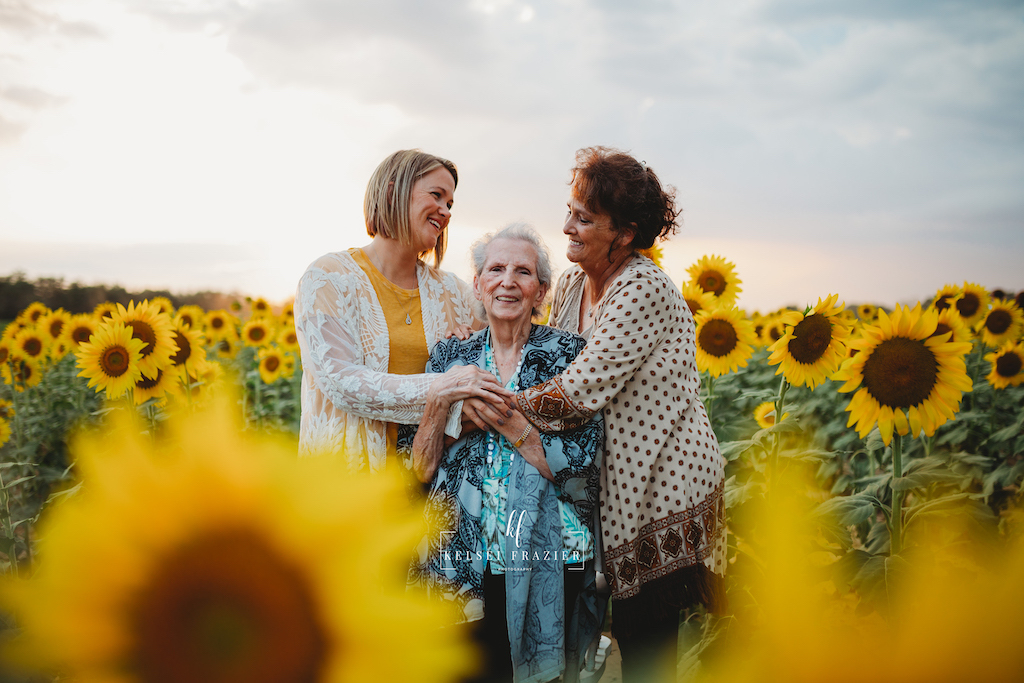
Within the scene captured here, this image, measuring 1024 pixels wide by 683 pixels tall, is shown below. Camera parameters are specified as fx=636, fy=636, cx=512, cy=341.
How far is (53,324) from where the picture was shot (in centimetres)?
695

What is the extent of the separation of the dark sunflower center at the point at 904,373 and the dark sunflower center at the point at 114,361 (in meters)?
3.82

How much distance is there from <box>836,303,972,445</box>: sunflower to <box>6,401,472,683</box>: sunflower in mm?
2719

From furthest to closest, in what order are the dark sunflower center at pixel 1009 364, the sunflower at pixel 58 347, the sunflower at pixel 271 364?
the sunflower at pixel 271 364 → the sunflower at pixel 58 347 → the dark sunflower center at pixel 1009 364

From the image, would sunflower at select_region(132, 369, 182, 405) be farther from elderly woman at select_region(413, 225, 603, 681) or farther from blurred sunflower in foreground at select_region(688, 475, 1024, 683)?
blurred sunflower in foreground at select_region(688, 475, 1024, 683)

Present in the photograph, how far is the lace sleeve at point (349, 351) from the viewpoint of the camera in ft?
7.77

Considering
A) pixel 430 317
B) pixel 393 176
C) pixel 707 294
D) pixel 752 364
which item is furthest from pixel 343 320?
pixel 752 364

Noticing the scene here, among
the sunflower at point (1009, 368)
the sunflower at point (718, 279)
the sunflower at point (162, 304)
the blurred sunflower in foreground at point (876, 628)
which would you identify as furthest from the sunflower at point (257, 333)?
the blurred sunflower in foreground at point (876, 628)

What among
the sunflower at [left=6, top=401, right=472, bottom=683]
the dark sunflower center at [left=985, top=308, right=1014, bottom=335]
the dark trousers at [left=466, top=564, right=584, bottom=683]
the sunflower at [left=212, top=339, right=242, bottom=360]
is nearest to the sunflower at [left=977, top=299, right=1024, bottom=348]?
the dark sunflower center at [left=985, top=308, right=1014, bottom=335]

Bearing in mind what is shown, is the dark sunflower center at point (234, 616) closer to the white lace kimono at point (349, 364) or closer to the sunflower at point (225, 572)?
the sunflower at point (225, 572)

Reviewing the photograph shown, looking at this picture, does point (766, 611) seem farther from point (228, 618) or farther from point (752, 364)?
point (752, 364)

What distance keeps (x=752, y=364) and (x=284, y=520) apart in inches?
356

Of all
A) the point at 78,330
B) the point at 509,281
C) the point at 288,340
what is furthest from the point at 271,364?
the point at 509,281

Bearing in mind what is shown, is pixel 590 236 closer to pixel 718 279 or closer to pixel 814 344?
pixel 814 344

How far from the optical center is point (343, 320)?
2547mm
